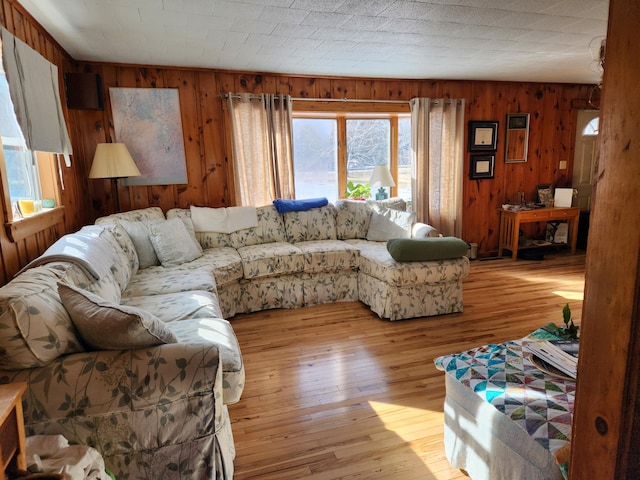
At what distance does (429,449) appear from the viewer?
187 centimetres

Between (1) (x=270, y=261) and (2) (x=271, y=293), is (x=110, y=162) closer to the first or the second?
(1) (x=270, y=261)

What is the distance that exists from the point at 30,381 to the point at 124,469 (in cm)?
46

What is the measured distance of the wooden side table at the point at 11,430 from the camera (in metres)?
1.04

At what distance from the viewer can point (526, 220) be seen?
5.25 m

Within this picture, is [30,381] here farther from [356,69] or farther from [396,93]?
[396,93]

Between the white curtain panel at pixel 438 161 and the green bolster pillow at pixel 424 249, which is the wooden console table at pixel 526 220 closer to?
the white curtain panel at pixel 438 161

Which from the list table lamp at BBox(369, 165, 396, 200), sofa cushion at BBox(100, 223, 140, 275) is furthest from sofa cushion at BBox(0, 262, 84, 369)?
table lamp at BBox(369, 165, 396, 200)

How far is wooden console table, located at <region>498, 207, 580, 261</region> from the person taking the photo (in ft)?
17.2

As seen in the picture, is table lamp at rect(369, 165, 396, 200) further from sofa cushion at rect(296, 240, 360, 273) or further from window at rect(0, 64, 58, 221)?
window at rect(0, 64, 58, 221)

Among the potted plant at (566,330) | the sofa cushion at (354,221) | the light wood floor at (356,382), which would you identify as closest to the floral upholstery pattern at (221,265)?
the light wood floor at (356,382)

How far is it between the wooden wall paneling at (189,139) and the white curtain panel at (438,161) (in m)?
2.56

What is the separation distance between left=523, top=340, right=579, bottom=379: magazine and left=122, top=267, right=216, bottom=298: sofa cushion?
1.99 meters

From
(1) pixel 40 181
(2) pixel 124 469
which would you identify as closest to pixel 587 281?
(2) pixel 124 469

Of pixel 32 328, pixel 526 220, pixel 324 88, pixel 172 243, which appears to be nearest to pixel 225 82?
pixel 324 88
